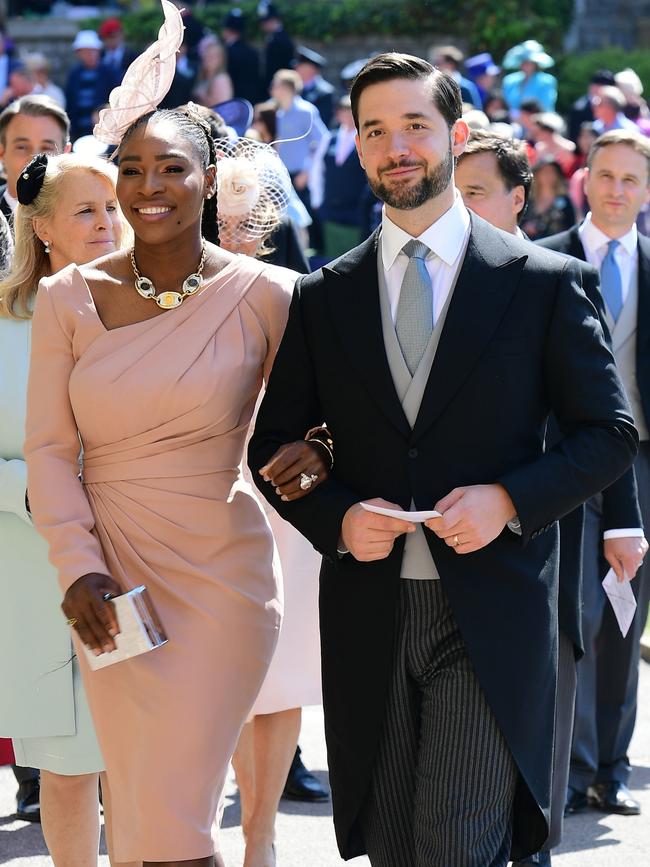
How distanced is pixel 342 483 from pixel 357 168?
13.0 metres

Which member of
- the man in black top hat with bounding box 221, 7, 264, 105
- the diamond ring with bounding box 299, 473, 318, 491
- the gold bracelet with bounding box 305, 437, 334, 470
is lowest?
the diamond ring with bounding box 299, 473, 318, 491

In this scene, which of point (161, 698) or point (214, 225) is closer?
point (161, 698)

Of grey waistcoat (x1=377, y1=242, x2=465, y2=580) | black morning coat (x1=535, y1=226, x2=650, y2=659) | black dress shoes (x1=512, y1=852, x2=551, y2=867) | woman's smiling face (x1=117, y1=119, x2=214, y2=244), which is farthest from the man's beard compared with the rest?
black dress shoes (x1=512, y1=852, x2=551, y2=867)

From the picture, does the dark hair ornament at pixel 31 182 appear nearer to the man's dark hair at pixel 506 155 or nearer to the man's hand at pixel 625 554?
the man's dark hair at pixel 506 155

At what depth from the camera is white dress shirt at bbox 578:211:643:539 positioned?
6.25m

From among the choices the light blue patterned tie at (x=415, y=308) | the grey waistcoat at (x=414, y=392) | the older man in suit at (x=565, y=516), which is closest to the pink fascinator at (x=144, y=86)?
the light blue patterned tie at (x=415, y=308)

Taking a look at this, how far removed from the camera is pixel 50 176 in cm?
506

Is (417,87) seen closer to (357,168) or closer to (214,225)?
(214,225)

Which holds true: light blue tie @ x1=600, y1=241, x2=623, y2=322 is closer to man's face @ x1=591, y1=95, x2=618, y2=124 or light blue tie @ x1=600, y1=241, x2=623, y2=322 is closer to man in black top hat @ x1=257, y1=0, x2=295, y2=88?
man's face @ x1=591, y1=95, x2=618, y2=124

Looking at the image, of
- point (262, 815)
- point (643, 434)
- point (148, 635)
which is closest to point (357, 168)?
point (643, 434)

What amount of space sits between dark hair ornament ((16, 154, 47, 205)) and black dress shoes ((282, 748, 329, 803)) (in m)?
2.56

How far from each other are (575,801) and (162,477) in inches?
114

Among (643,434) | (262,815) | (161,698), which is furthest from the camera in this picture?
(643,434)

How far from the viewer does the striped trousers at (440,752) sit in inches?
142
